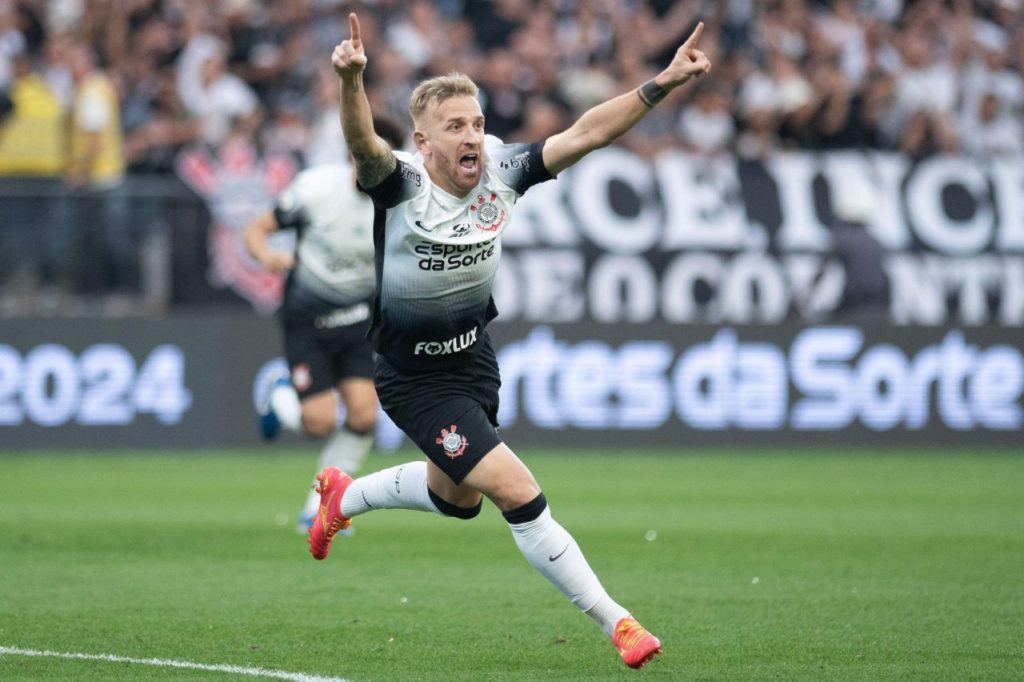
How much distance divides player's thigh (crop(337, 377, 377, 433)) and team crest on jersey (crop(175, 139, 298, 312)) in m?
5.98

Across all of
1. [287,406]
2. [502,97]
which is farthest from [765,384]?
[287,406]

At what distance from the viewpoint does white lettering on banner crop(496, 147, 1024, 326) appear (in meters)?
18.3

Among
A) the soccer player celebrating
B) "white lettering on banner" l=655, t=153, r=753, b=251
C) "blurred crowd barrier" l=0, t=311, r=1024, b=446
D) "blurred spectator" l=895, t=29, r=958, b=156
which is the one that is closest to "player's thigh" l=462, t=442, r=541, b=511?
the soccer player celebrating

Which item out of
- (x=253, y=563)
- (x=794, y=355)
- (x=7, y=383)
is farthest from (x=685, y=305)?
(x=253, y=563)

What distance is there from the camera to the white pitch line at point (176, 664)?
21.4ft

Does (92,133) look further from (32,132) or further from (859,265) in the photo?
(859,265)

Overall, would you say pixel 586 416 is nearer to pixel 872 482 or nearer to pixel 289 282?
pixel 872 482

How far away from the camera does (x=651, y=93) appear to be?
271 inches

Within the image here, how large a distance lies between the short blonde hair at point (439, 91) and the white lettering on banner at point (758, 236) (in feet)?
35.5

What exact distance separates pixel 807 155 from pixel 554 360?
13.5 ft

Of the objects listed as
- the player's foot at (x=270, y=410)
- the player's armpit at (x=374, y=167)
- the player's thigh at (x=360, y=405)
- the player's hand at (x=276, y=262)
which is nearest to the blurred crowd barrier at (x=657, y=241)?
the player's foot at (x=270, y=410)

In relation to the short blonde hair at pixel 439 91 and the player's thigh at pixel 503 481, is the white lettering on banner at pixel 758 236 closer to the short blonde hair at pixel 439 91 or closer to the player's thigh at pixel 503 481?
the short blonde hair at pixel 439 91

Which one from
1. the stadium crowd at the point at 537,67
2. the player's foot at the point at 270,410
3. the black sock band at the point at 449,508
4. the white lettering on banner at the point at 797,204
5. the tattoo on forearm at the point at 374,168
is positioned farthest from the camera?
the white lettering on banner at the point at 797,204

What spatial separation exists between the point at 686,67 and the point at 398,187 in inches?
51.7
